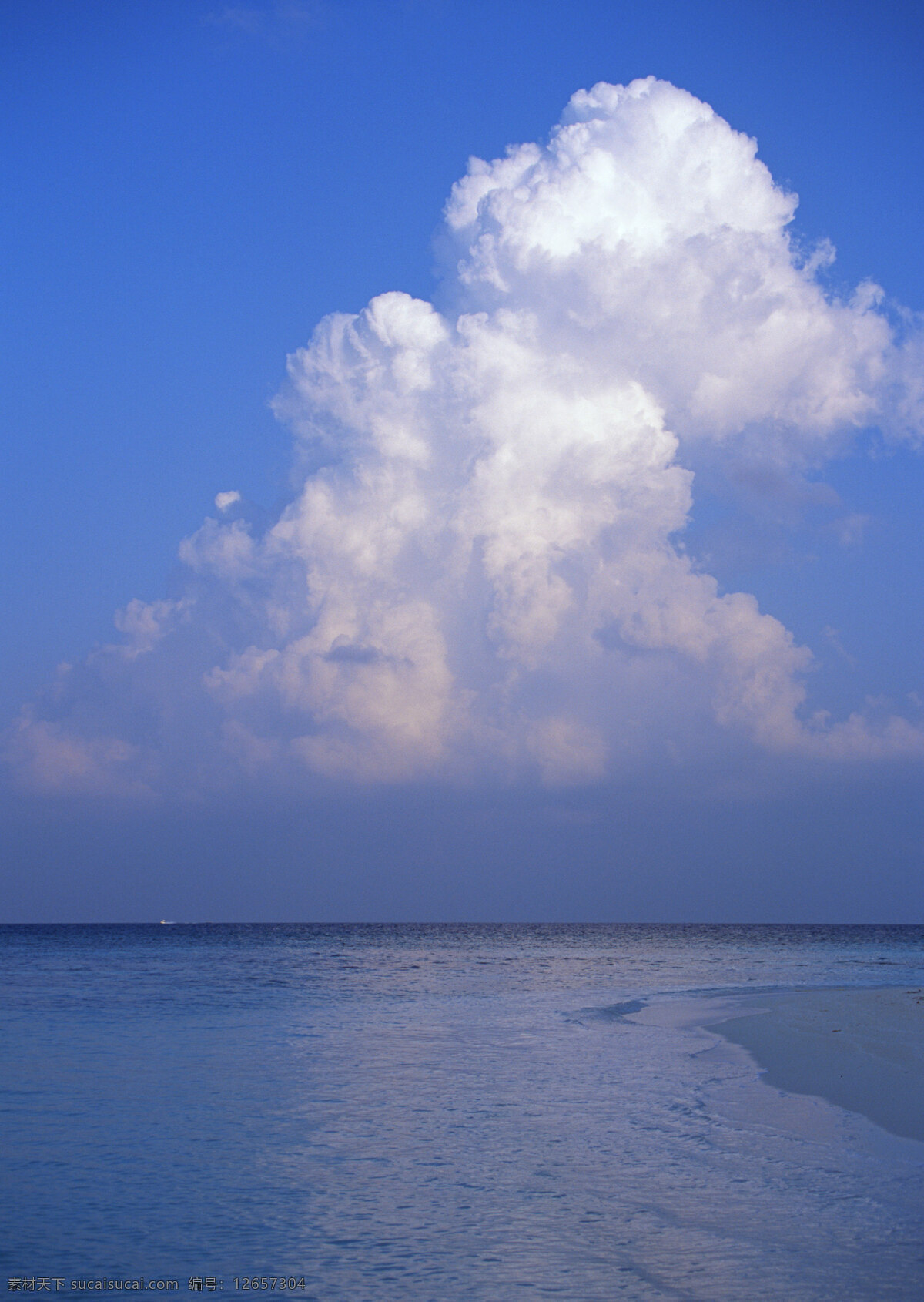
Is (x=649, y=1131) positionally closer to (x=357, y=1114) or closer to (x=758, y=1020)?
(x=357, y=1114)

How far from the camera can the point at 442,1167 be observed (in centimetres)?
1237

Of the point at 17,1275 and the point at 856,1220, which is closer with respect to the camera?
the point at 17,1275

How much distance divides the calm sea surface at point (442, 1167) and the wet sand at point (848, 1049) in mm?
693

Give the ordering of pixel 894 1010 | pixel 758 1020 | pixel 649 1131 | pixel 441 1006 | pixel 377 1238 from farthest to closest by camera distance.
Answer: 1. pixel 441 1006
2. pixel 894 1010
3. pixel 758 1020
4. pixel 649 1131
5. pixel 377 1238

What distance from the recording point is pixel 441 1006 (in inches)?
1294

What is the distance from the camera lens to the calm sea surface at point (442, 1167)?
29.5ft

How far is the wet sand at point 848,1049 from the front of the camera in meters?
16.0

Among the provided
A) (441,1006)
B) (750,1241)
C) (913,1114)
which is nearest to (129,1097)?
(750,1241)

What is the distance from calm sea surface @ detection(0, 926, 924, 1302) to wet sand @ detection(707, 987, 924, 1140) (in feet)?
2.27

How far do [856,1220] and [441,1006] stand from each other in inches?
950

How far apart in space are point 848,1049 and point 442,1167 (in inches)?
513

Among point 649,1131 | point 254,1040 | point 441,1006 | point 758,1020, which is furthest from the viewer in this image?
point 441,1006

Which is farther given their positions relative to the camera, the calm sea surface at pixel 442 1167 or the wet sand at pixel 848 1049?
the wet sand at pixel 848 1049

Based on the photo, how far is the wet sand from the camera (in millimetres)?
16031
